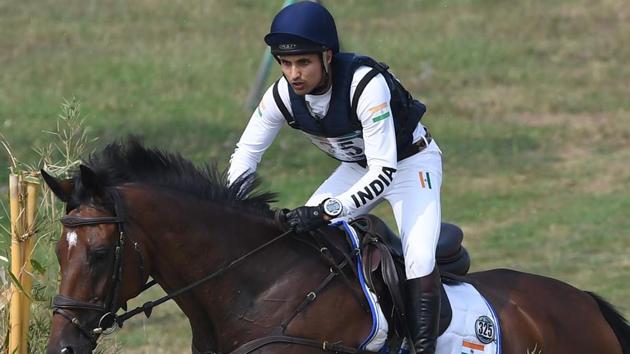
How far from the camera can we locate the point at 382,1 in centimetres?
2758

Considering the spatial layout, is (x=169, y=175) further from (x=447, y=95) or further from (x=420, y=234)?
(x=447, y=95)

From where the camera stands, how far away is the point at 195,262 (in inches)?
232

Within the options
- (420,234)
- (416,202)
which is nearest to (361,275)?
(420,234)

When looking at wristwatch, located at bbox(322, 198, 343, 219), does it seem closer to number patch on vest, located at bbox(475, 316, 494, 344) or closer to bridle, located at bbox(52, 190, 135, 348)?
bridle, located at bbox(52, 190, 135, 348)

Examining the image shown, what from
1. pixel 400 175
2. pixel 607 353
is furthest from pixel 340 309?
pixel 607 353

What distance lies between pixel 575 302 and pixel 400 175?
1.58 meters

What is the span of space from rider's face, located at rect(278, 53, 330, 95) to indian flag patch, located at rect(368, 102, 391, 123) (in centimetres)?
31

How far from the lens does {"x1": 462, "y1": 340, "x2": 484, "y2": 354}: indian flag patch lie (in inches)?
261

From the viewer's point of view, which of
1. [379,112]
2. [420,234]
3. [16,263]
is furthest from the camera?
[16,263]

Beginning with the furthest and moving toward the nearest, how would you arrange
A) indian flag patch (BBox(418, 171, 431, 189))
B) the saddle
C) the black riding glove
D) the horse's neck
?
1. indian flag patch (BBox(418, 171, 431, 189))
2. the saddle
3. the black riding glove
4. the horse's neck

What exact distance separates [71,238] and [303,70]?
4.61 ft

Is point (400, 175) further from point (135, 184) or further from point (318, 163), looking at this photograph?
point (318, 163)

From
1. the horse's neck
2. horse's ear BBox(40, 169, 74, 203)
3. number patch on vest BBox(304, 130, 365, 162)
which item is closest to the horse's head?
horse's ear BBox(40, 169, 74, 203)

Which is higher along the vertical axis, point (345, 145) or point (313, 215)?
point (345, 145)
